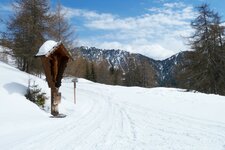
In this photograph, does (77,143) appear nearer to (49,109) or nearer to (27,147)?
(27,147)

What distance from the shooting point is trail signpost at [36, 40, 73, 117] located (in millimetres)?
14672

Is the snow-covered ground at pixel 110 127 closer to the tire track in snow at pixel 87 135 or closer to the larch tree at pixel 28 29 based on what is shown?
the tire track in snow at pixel 87 135

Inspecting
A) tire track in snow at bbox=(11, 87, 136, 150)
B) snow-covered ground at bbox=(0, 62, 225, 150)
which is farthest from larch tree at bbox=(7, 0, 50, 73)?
tire track in snow at bbox=(11, 87, 136, 150)

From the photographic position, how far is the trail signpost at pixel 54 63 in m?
14.7

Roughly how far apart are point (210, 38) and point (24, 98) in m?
23.6

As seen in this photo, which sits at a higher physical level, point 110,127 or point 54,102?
point 54,102

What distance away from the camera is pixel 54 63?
15445 mm

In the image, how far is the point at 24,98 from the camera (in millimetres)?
14102

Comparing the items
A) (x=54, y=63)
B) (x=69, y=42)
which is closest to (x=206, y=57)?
(x=69, y=42)

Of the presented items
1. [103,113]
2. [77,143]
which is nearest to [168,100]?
[103,113]

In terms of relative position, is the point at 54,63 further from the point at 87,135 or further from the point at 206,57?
the point at 206,57

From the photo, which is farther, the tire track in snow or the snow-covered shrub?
the snow-covered shrub

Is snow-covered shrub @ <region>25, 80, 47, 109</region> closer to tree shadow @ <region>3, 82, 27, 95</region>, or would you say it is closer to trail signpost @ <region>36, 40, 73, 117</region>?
tree shadow @ <region>3, 82, 27, 95</region>

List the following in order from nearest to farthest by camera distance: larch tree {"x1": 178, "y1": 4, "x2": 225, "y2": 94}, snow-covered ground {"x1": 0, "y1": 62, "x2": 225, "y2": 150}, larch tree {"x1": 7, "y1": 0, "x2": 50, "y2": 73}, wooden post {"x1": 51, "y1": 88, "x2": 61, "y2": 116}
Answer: snow-covered ground {"x1": 0, "y1": 62, "x2": 225, "y2": 150} → wooden post {"x1": 51, "y1": 88, "x2": 61, "y2": 116} → larch tree {"x1": 7, "y1": 0, "x2": 50, "y2": 73} → larch tree {"x1": 178, "y1": 4, "x2": 225, "y2": 94}
